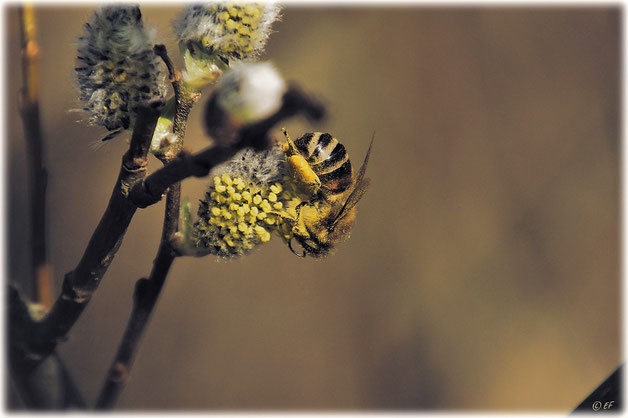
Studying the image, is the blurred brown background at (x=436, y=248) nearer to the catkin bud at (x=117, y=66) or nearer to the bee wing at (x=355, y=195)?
the bee wing at (x=355, y=195)

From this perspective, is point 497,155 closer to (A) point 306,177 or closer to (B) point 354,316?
(B) point 354,316

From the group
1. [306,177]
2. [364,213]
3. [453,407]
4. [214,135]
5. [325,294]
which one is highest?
[214,135]

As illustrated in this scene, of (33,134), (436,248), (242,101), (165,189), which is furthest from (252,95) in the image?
(436,248)

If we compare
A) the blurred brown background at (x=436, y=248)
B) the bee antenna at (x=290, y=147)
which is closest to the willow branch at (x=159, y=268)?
the bee antenna at (x=290, y=147)

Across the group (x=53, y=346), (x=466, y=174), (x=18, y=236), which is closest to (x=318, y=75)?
(x=466, y=174)

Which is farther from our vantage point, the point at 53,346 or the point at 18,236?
the point at 18,236

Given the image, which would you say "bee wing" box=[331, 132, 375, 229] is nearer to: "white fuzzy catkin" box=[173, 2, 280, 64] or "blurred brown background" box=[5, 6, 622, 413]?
"white fuzzy catkin" box=[173, 2, 280, 64]
